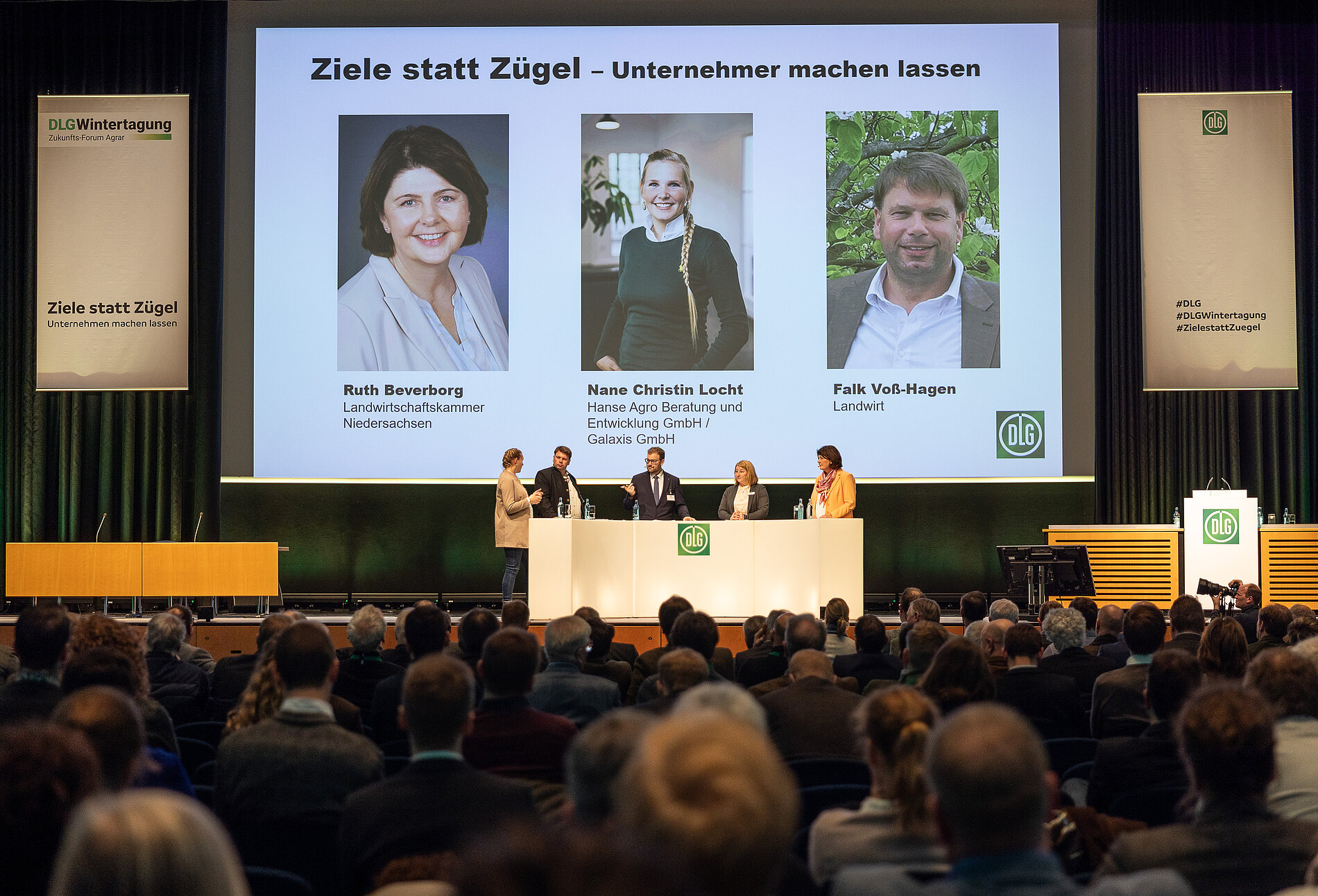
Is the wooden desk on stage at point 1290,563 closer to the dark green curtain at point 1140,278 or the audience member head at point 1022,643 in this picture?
the dark green curtain at point 1140,278

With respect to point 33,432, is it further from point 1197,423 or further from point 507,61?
point 1197,423

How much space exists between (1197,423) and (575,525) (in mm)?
6444

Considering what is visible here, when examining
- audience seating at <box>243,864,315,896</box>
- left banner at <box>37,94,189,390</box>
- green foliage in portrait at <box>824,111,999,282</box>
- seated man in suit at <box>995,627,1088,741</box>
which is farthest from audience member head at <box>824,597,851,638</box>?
left banner at <box>37,94,189,390</box>

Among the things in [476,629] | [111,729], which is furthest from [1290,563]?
[111,729]

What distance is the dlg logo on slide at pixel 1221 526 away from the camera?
1017 cm

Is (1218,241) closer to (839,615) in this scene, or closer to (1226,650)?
(839,615)

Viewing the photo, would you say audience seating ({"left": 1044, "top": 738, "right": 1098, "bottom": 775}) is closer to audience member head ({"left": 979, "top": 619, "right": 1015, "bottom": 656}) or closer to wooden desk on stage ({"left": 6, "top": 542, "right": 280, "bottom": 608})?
audience member head ({"left": 979, "top": 619, "right": 1015, "bottom": 656})

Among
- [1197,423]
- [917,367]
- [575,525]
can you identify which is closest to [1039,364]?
[917,367]

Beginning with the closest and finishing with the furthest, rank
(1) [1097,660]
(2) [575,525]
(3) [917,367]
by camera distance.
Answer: (1) [1097,660] → (2) [575,525] → (3) [917,367]

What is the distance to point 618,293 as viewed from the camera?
37.2ft

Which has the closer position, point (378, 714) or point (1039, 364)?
point (378, 714)

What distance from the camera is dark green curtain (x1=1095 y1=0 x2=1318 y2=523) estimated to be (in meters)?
11.6

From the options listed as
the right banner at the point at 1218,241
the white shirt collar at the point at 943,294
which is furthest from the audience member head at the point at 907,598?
the right banner at the point at 1218,241

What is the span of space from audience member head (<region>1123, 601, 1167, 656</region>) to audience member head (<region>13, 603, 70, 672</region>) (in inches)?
143
